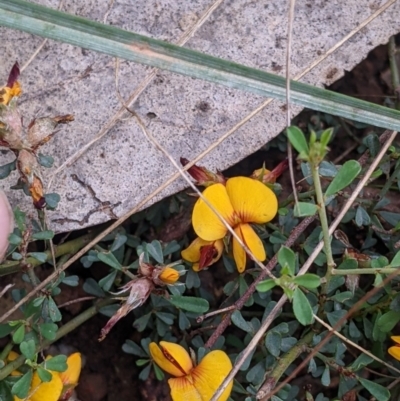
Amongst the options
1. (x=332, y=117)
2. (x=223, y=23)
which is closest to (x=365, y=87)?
(x=332, y=117)

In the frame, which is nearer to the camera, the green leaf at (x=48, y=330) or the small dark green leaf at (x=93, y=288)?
the green leaf at (x=48, y=330)

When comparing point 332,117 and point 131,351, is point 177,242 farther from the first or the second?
point 332,117

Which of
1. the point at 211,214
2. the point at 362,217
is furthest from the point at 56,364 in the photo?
the point at 362,217

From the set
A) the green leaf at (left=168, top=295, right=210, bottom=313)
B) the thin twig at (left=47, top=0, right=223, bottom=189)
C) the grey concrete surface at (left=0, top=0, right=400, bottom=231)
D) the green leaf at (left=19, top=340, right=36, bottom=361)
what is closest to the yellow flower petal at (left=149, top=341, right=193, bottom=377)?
the green leaf at (left=168, top=295, right=210, bottom=313)

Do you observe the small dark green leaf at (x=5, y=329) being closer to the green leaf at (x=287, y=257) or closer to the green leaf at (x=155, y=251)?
the green leaf at (x=155, y=251)

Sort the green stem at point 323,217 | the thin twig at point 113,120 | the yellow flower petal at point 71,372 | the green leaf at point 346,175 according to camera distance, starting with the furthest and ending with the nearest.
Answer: the thin twig at point 113,120, the yellow flower petal at point 71,372, the green leaf at point 346,175, the green stem at point 323,217

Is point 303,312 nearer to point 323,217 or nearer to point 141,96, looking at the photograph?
point 323,217

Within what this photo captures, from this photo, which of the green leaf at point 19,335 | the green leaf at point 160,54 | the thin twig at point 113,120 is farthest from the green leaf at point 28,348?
the green leaf at point 160,54

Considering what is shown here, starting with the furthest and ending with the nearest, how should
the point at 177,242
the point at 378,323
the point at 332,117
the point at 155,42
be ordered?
the point at 332,117
the point at 177,242
the point at 378,323
the point at 155,42

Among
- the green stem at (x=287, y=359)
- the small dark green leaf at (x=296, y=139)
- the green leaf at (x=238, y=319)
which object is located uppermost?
the small dark green leaf at (x=296, y=139)
